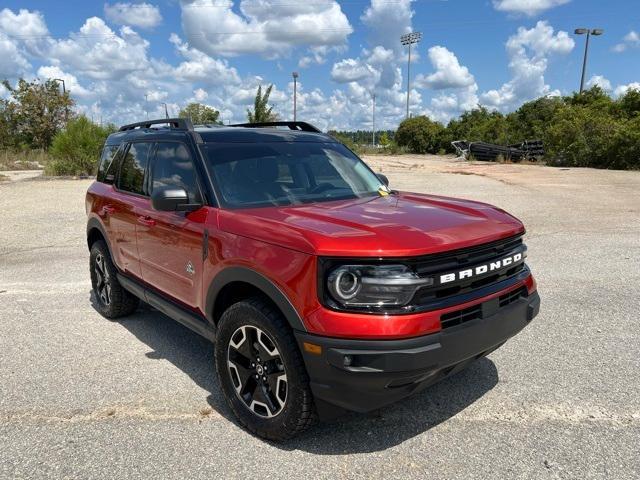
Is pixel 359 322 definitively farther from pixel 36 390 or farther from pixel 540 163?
pixel 540 163

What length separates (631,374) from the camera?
3.75 metres

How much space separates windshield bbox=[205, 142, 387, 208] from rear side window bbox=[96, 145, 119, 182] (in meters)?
1.89

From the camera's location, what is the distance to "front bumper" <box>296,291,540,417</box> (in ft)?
7.95

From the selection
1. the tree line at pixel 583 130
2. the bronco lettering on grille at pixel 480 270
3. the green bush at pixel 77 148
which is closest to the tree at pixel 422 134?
the tree line at pixel 583 130

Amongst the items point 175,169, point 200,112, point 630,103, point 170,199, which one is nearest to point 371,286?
point 170,199

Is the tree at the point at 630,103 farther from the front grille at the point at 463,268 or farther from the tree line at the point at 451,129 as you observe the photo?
the front grille at the point at 463,268

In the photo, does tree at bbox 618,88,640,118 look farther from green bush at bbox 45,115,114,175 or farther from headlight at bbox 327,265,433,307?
headlight at bbox 327,265,433,307

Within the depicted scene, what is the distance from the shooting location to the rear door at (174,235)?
11.3 feet

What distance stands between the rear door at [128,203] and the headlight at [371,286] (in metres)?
2.24

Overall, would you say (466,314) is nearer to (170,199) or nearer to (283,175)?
(283,175)

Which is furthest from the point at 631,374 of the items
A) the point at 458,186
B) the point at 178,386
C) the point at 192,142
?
the point at 458,186

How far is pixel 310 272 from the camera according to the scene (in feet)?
8.36

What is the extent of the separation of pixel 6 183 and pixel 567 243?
824 inches

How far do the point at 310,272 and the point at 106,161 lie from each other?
142 inches
